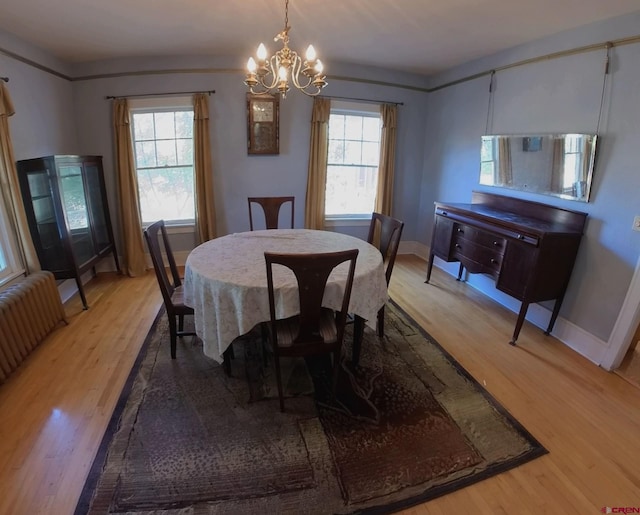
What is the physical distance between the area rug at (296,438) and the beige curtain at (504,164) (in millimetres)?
1972

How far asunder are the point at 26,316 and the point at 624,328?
426 centimetres

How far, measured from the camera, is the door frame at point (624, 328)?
235cm

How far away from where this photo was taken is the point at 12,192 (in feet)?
8.80

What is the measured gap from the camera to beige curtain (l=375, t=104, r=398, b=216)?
4387 mm

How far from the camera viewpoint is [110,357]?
2.50 m

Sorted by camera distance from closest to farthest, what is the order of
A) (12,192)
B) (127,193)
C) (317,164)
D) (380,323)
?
(12,192) → (380,323) → (127,193) → (317,164)

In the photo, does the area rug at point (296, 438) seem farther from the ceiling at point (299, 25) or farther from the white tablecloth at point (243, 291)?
the ceiling at point (299, 25)

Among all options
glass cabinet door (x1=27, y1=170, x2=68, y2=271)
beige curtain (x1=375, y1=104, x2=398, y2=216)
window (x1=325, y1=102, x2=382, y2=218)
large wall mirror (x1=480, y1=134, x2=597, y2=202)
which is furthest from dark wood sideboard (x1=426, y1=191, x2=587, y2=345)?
glass cabinet door (x1=27, y1=170, x2=68, y2=271)

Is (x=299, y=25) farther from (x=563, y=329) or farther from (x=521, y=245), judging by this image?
(x=563, y=329)

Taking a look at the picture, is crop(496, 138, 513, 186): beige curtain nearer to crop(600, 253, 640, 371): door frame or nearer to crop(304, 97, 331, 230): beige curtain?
crop(600, 253, 640, 371): door frame

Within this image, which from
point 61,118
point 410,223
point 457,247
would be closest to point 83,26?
point 61,118

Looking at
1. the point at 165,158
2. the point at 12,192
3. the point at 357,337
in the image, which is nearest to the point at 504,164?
the point at 357,337

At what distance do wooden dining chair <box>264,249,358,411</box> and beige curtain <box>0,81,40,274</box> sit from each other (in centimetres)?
232

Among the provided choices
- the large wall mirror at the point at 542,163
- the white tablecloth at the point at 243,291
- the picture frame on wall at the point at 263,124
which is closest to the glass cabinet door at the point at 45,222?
the white tablecloth at the point at 243,291
